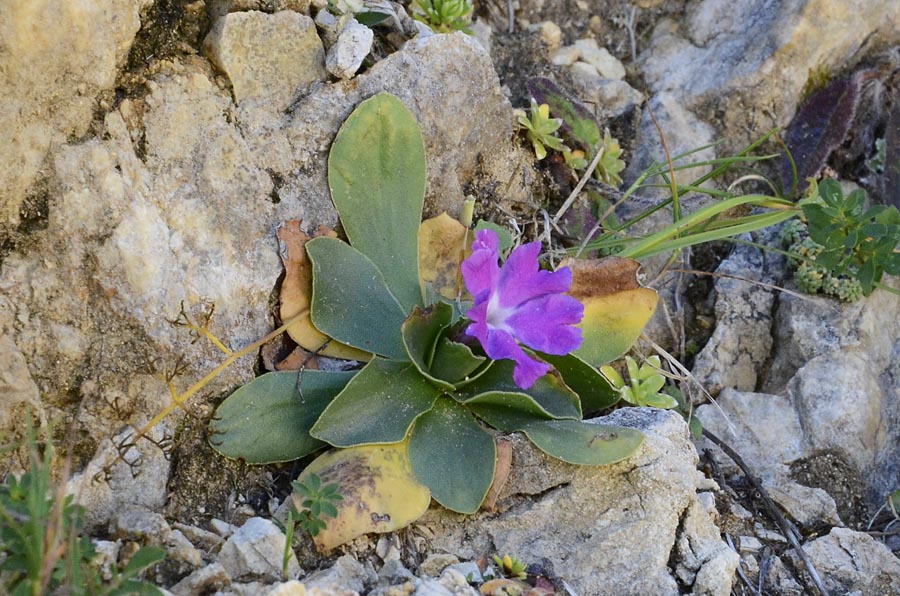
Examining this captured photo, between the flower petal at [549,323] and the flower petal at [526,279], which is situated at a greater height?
the flower petal at [526,279]

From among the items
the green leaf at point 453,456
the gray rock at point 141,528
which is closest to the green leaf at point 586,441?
the green leaf at point 453,456

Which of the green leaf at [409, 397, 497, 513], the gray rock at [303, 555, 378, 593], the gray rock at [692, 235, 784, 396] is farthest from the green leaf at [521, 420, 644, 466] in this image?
the gray rock at [692, 235, 784, 396]

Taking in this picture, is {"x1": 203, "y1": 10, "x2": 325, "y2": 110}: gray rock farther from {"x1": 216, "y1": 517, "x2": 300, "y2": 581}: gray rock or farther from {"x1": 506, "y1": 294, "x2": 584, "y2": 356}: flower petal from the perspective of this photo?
{"x1": 216, "y1": 517, "x2": 300, "y2": 581}: gray rock

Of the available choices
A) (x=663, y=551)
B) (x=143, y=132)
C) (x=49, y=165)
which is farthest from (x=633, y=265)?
(x=49, y=165)

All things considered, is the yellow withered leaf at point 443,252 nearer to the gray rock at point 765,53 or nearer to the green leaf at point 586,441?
the green leaf at point 586,441

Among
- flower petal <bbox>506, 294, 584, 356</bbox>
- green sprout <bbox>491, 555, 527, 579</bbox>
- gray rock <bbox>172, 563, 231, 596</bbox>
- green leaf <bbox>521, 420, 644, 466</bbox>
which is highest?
flower petal <bbox>506, 294, 584, 356</bbox>

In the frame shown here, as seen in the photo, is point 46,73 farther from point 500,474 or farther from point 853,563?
point 853,563

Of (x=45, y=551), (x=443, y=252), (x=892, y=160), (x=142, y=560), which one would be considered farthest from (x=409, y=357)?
(x=892, y=160)
